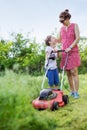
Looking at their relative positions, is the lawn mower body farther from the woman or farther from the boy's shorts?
the boy's shorts

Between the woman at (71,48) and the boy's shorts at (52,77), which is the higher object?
the woman at (71,48)

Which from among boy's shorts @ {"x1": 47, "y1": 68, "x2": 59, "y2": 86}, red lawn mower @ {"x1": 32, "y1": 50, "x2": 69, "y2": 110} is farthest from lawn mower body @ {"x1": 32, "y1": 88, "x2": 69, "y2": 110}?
boy's shorts @ {"x1": 47, "y1": 68, "x2": 59, "y2": 86}

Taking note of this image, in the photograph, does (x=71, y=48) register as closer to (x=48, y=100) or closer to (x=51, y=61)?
(x=51, y=61)

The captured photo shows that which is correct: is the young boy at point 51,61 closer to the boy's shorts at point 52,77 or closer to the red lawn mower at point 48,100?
the boy's shorts at point 52,77

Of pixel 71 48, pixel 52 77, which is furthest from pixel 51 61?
pixel 71 48

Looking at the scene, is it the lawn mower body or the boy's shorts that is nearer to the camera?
the lawn mower body

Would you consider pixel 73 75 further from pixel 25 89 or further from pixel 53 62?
pixel 25 89

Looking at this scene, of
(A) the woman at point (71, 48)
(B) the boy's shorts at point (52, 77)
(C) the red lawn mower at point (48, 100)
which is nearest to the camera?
(C) the red lawn mower at point (48, 100)

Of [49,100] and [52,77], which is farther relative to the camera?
[52,77]

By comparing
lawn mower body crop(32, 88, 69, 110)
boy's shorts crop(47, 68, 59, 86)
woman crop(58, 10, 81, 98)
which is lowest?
lawn mower body crop(32, 88, 69, 110)

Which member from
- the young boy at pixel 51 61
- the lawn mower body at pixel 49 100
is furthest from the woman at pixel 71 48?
the lawn mower body at pixel 49 100

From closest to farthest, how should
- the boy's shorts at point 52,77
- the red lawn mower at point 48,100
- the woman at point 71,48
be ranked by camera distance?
1. the red lawn mower at point 48,100
2. the woman at point 71,48
3. the boy's shorts at point 52,77

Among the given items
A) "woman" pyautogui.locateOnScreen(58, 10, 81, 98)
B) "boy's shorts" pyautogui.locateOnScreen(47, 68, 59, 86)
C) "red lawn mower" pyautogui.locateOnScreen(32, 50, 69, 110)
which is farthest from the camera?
"boy's shorts" pyautogui.locateOnScreen(47, 68, 59, 86)

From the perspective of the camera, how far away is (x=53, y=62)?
8453mm
